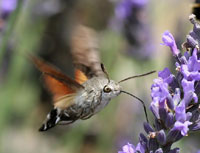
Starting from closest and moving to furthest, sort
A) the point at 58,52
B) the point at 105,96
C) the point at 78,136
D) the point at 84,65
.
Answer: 1. the point at 105,96
2. the point at 84,65
3. the point at 78,136
4. the point at 58,52

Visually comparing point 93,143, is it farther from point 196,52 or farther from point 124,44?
point 196,52

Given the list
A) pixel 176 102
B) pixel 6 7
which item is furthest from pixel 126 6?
pixel 176 102

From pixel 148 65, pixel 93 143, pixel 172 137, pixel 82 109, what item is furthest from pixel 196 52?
pixel 93 143

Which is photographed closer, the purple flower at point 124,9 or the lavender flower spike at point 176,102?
the lavender flower spike at point 176,102

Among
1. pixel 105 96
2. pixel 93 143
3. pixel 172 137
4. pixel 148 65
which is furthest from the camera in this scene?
pixel 93 143

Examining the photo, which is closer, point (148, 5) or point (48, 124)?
point (48, 124)

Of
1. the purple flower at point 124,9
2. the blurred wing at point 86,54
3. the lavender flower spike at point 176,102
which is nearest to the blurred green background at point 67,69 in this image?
the purple flower at point 124,9

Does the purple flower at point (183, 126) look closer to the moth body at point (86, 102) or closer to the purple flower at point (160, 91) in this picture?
the purple flower at point (160, 91)

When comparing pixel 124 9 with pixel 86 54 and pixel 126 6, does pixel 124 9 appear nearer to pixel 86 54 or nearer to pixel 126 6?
pixel 126 6
